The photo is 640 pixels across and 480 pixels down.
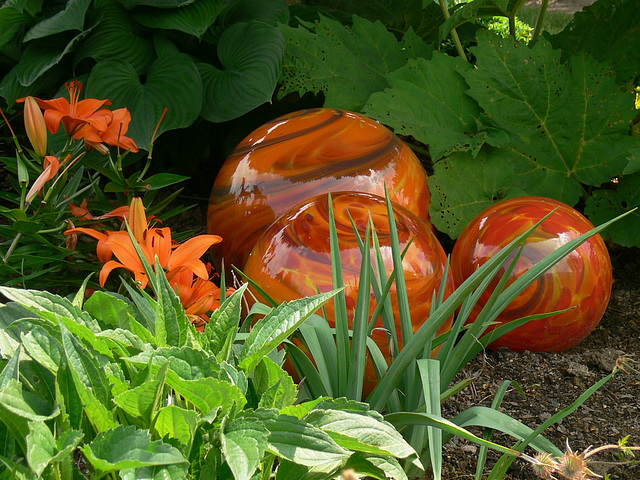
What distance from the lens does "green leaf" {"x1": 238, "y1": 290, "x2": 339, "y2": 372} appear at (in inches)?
35.0

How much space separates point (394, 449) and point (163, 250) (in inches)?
22.8

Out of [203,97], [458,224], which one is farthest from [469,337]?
[203,97]

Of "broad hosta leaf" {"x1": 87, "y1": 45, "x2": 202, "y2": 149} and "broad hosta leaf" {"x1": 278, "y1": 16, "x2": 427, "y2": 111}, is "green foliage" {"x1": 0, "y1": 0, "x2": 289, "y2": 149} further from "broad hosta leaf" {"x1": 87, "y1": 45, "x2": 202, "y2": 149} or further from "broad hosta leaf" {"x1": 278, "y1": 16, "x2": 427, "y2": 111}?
"broad hosta leaf" {"x1": 278, "y1": 16, "x2": 427, "y2": 111}

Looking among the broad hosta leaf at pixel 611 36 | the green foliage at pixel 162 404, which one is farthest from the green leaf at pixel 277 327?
the broad hosta leaf at pixel 611 36

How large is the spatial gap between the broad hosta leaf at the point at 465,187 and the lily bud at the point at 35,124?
1309 mm

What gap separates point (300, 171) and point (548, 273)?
0.81m

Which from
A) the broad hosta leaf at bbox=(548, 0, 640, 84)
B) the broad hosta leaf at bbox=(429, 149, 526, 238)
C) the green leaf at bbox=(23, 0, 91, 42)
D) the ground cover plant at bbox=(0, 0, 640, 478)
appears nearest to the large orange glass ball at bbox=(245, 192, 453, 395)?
the ground cover plant at bbox=(0, 0, 640, 478)

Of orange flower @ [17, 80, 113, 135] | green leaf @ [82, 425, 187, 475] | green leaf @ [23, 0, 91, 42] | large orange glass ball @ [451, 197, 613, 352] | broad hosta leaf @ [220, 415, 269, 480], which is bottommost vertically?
large orange glass ball @ [451, 197, 613, 352]

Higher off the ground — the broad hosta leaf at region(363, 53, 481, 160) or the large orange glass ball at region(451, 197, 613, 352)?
the broad hosta leaf at region(363, 53, 481, 160)

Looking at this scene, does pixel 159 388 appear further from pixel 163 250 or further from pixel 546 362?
pixel 546 362

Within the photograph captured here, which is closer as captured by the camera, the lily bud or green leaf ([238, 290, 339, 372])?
green leaf ([238, 290, 339, 372])

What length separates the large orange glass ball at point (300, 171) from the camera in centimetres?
201

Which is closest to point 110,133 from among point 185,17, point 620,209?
point 185,17

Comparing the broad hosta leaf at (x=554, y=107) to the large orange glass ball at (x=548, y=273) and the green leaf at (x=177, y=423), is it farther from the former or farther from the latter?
the green leaf at (x=177, y=423)
